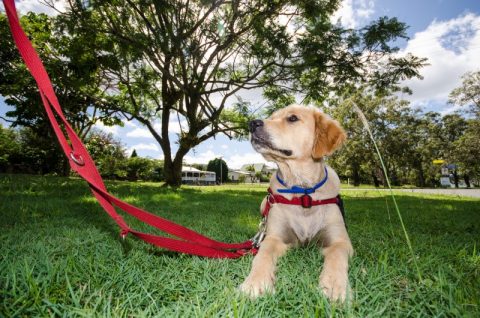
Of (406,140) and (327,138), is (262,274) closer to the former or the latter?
(327,138)

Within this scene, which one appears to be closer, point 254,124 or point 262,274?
point 262,274

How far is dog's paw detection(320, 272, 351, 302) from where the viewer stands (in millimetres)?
1781

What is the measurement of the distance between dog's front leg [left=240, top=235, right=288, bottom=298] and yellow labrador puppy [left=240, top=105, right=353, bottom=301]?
14 cm

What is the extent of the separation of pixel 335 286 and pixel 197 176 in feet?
288

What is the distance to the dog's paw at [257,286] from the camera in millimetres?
1847

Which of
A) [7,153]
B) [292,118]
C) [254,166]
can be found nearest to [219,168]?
[254,166]

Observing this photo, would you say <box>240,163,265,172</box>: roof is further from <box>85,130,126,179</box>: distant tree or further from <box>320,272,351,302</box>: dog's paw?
<box>320,272,351,302</box>: dog's paw

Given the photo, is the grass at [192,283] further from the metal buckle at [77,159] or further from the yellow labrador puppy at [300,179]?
the metal buckle at [77,159]

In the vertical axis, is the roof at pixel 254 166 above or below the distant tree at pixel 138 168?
above

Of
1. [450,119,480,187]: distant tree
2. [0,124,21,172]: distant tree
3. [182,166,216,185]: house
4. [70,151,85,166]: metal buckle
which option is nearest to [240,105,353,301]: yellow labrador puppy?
[70,151,85,166]: metal buckle

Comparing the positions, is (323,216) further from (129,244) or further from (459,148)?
(459,148)

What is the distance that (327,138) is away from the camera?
3.18m

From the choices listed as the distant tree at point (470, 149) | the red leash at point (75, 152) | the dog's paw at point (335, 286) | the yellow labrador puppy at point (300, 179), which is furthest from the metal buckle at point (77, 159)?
the distant tree at point (470, 149)

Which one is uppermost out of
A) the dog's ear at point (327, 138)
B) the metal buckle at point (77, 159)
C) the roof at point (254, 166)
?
the roof at point (254, 166)
